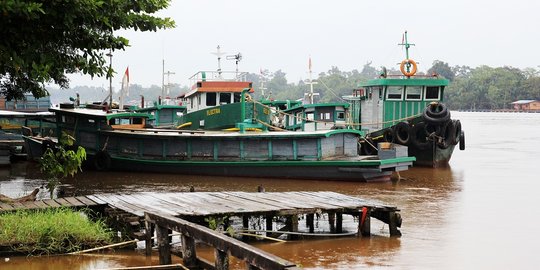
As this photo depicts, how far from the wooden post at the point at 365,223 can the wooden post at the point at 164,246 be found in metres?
3.49

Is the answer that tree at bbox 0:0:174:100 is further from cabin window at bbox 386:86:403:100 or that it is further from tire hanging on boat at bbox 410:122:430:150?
cabin window at bbox 386:86:403:100

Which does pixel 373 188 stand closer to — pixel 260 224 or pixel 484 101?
pixel 260 224

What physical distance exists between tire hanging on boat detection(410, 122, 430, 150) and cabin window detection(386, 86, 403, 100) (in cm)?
186

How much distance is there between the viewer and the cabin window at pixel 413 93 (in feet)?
87.6

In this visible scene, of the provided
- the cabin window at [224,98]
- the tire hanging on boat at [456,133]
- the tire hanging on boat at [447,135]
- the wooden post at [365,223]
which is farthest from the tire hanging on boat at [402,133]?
the wooden post at [365,223]

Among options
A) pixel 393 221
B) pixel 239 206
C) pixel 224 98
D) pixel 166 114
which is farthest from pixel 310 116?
pixel 239 206

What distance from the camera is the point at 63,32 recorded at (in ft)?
29.7

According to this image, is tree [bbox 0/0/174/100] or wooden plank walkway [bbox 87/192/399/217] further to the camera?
wooden plank walkway [bbox 87/192/399/217]

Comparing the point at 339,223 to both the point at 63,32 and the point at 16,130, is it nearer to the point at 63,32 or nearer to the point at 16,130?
the point at 63,32

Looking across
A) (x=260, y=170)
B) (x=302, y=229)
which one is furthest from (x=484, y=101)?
(x=302, y=229)

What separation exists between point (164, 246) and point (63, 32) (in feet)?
10.2

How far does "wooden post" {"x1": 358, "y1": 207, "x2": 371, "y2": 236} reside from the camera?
1068 centimetres

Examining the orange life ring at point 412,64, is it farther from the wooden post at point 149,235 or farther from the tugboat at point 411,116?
the wooden post at point 149,235

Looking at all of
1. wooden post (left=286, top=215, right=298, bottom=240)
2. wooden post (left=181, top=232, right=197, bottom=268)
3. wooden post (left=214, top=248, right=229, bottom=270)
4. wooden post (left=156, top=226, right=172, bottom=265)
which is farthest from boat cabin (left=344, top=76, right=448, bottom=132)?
wooden post (left=214, top=248, right=229, bottom=270)
